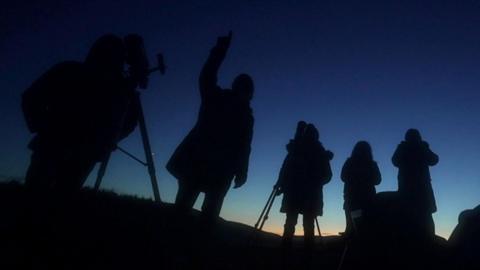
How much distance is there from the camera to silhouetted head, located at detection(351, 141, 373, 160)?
8.14m

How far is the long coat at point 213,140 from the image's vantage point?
12.6 ft

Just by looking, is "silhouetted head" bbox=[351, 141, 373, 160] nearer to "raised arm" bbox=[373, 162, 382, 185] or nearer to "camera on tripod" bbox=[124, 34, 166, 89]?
"raised arm" bbox=[373, 162, 382, 185]

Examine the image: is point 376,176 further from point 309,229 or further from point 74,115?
point 74,115

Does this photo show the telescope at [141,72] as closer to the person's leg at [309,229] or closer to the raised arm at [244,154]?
the raised arm at [244,154]

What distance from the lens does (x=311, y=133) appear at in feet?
25.5

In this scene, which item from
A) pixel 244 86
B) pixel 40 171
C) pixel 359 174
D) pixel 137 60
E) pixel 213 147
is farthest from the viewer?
pixel 359 174

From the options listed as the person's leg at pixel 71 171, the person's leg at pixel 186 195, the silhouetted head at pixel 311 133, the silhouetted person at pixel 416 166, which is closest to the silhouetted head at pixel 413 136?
the silhouetted person at pixel 416 166

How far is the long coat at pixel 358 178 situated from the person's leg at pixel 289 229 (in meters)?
1.46

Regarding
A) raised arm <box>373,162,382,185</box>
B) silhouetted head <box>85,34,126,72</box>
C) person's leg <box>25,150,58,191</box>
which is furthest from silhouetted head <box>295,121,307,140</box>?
person's leg <box>25,150,58,191</box>

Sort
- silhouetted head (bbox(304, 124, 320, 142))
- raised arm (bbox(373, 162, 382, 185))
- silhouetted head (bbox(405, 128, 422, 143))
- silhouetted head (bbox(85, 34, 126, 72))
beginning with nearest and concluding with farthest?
silhouetted head (bbox(85, 34, 126, 72))
silhouetted head (bbox(405, 128, 422, 143))
silhouetted head (bbox(304, 124, 320, 142))
raised arm (bbox(373, 162, 382, 185))

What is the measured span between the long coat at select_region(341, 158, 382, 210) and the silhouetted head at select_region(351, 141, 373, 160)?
0.30ft

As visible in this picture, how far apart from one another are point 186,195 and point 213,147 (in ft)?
1.91

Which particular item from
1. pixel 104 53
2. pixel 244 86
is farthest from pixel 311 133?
pixel 104 53

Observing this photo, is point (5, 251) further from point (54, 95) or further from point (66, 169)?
point (54, 95)
